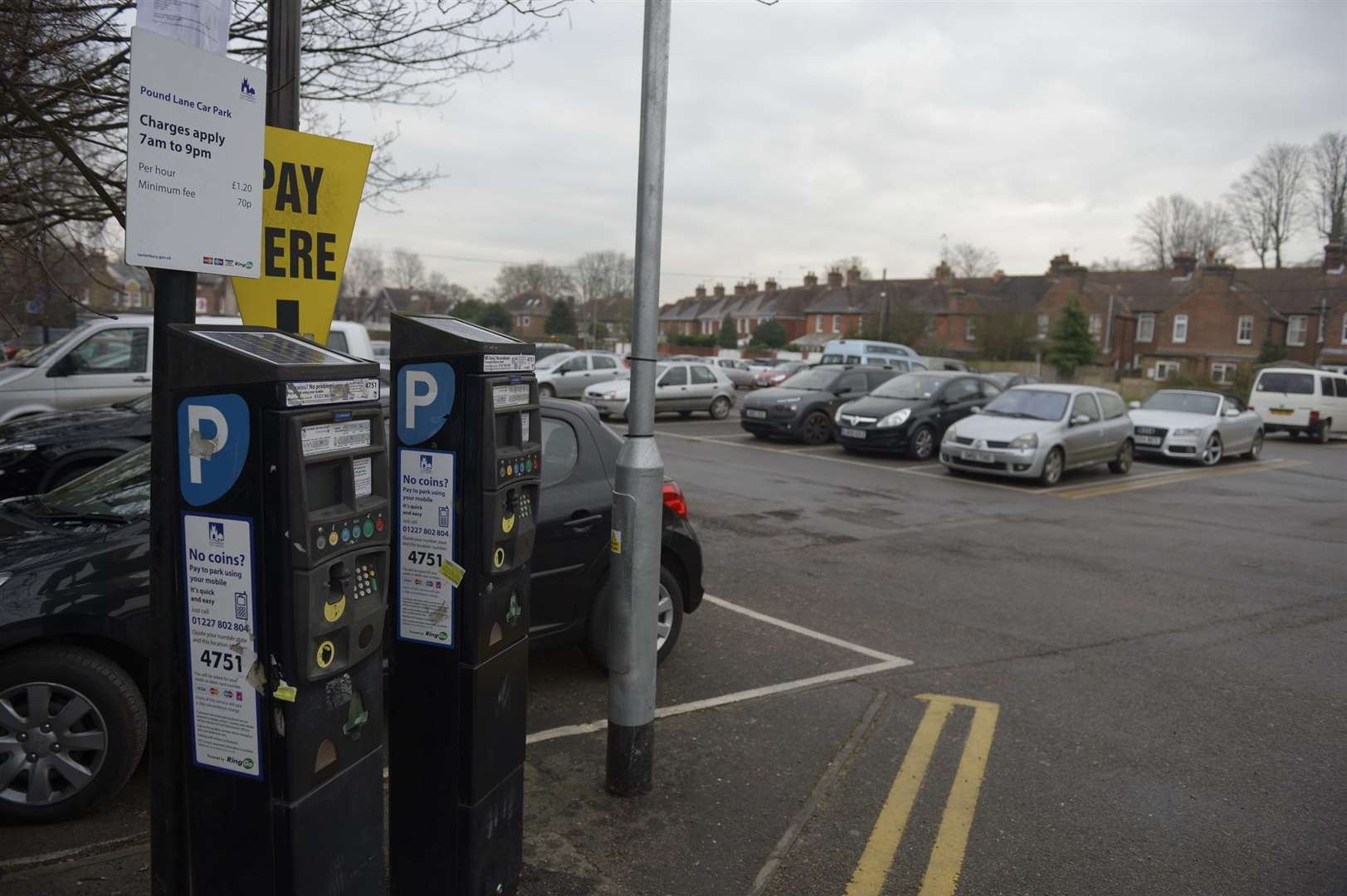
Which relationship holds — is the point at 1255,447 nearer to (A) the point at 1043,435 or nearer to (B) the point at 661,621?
(A) the point at 1043,435

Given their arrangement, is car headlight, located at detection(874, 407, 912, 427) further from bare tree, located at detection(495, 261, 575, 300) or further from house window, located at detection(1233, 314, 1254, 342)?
bare tree, located at detection(495, 261, 575, 300)

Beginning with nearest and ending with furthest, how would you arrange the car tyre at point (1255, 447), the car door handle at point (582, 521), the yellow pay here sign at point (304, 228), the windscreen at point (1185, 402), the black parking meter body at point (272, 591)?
the black parking meter body at point (272, 591) < the yellow pay here sign at point (304, 228) < the car door handle at point (582, 521) < the windscreen at point (1185, 402) < the car tyre at point (1255, 447)

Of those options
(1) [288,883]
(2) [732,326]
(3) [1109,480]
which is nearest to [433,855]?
(1) [288,883]

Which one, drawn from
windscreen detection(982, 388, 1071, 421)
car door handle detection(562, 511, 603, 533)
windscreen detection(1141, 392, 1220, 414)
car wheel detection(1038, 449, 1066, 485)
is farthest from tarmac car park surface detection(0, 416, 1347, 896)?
windscreen detection(1141, 392, 1220, 414)

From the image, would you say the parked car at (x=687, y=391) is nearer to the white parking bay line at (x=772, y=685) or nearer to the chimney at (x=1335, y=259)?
the white parking bay line at (x=772, y=685)

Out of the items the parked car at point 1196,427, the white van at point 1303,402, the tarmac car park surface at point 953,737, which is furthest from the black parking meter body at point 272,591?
the white van at point 1303,402

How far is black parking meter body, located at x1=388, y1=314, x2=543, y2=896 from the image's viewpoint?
3.20m

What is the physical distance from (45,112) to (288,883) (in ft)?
18.3

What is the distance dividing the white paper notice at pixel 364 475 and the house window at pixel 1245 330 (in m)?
63.9

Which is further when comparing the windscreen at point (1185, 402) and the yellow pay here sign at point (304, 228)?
the windscreen at point (1185, 402)

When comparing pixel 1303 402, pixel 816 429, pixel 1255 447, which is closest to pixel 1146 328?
pixel 1303 402

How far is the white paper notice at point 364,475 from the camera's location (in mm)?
2441

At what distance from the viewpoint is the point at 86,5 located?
213 inches

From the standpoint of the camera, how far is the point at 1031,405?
15.4 meters
